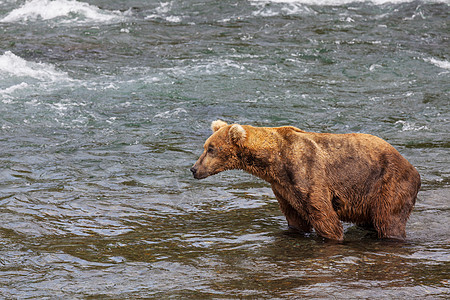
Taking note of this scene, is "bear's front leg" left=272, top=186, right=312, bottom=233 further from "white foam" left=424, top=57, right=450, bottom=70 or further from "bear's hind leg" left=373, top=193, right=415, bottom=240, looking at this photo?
"white foam" left=424, top=57, right=450, bottom=70

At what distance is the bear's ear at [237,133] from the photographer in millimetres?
5961

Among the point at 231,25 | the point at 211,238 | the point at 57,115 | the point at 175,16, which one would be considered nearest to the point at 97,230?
the point at 211,238

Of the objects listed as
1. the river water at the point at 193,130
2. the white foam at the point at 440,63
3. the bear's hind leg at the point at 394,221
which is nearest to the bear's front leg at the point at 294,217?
the river water at the point at 193,130

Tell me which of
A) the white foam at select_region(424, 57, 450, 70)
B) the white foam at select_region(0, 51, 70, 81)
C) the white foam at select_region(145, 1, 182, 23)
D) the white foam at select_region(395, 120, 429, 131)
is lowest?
the white foam at select_region(395, 120, 429, 131)

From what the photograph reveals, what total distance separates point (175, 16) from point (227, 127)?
14369mm

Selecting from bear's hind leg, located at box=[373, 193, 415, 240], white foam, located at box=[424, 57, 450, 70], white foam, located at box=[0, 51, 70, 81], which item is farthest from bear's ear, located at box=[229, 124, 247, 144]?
white foam, located at box=[424, 57, 450, 70]

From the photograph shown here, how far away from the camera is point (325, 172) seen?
5.98 m

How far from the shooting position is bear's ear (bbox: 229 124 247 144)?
19.6 ft

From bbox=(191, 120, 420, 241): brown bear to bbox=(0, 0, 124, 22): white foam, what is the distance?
560 inches

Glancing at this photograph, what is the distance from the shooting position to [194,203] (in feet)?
24.3

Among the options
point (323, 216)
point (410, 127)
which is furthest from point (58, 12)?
point (323, 216)

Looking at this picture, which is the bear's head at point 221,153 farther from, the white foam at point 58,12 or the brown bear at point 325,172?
the white foam at point 58,12

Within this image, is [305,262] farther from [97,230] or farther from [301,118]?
[301,118]

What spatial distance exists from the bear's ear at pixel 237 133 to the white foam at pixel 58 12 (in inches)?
559
